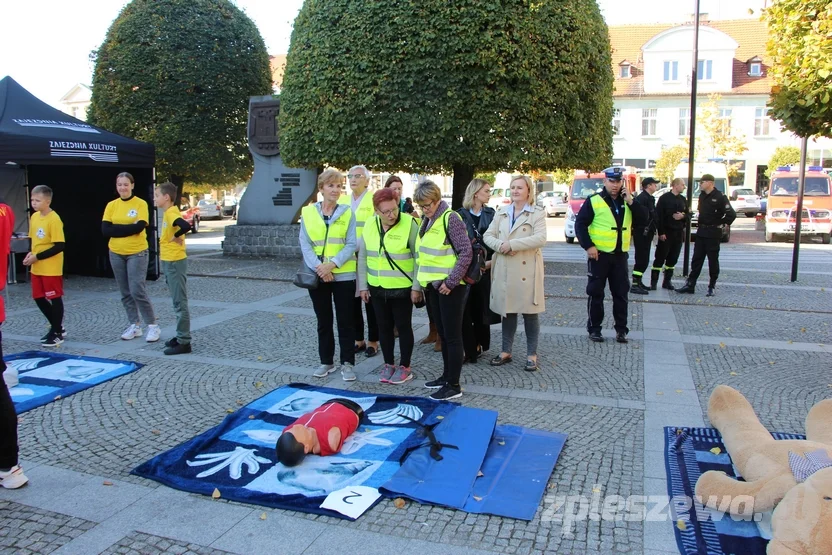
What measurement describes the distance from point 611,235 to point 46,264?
6250mm

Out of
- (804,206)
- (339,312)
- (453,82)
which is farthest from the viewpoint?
(804,206)

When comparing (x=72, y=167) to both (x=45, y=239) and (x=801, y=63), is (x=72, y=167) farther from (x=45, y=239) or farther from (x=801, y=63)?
(x=801, y=63)

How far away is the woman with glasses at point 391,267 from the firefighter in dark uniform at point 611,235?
2.43 m

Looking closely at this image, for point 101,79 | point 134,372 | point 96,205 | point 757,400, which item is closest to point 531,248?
point 757,400

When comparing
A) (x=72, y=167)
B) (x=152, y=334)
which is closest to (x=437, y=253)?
(x=152, y=334)

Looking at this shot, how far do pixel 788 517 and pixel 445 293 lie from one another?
302cm

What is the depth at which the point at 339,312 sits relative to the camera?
6227 millimetres

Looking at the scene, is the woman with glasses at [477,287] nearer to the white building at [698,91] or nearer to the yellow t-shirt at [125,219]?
the yellow t-shirt at [125,219]

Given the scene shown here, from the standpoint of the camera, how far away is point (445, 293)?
219 inches

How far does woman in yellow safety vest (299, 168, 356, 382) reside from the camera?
240 inches

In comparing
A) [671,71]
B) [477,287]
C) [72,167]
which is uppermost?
[671,71]

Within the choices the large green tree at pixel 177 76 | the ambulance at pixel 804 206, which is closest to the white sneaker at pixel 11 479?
the large green tree at pixel 177 76

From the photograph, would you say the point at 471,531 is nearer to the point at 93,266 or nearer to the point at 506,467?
the point at 506,467

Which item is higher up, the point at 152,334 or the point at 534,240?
the point at 534,240
